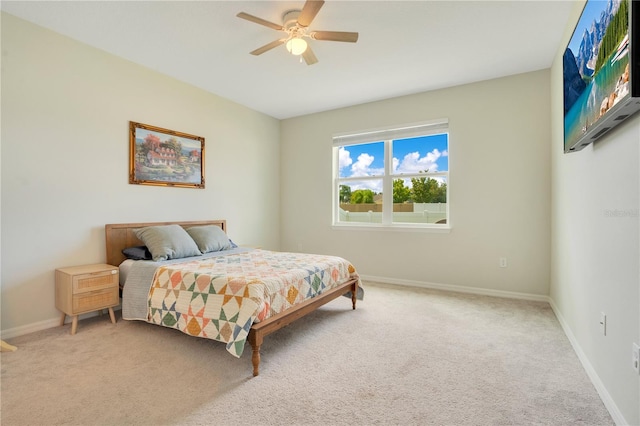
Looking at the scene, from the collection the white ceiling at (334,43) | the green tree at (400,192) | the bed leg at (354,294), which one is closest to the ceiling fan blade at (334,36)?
the white ceiling at (334,43)

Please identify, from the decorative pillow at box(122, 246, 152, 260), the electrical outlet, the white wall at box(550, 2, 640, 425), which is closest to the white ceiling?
the white wall at box(550, 2, 640, 425)

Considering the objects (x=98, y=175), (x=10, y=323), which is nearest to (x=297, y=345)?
(x=10, y=323)

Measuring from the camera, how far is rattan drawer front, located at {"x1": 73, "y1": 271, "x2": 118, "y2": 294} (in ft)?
9.08

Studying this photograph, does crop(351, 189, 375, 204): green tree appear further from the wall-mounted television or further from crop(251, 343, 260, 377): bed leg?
crop(251, 343, 260, 377): bed leg

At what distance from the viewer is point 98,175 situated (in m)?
3.29

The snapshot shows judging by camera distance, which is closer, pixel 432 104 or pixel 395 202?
pixel 432 104

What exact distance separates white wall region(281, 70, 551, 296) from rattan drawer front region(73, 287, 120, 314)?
316 cm

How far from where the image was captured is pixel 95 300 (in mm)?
2877

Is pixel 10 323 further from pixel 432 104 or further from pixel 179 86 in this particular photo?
pixel 432 104

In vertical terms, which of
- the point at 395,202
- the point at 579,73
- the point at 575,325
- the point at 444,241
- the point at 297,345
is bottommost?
the point at 297,345

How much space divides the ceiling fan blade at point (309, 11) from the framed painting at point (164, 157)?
2323mm

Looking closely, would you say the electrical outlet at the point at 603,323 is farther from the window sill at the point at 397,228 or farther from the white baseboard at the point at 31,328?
the white baseboard at the point at 31,328

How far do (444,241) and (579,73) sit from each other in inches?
102

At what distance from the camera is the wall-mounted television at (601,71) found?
130 cm
